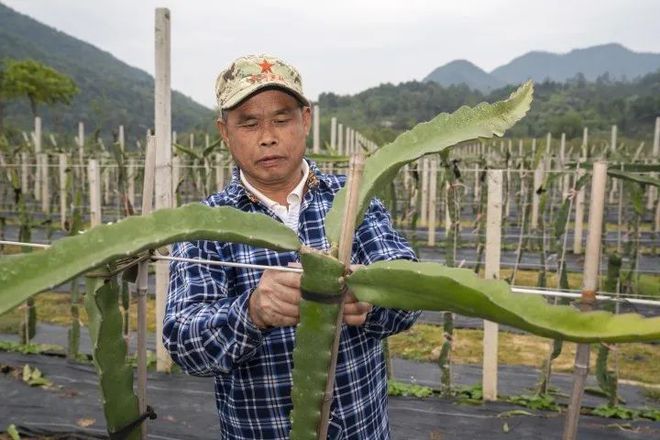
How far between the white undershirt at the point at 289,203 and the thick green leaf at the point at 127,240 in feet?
1.76

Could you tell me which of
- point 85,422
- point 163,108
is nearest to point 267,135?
point 163,108

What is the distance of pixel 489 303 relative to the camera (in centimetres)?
68

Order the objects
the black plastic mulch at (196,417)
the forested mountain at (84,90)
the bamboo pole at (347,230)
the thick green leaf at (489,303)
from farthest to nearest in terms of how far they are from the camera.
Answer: the forested mountain at (84,90), the black plastic mulch at (196,417), the bamboo pole at (347,230), the thick green leaf at (489,303)

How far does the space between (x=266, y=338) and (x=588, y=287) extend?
85 centimetres

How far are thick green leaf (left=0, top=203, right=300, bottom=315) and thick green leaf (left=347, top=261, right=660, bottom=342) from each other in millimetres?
157

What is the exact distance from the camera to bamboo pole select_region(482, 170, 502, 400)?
12.1 ft

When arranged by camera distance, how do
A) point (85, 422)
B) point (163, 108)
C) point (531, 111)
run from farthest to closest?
point (531, 111)
point (85, 422)
point (163, 108)

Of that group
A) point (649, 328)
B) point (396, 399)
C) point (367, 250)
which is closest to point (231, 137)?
point (367, 250)

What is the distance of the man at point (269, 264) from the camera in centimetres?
125

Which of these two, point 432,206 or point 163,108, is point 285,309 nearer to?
point 163,108

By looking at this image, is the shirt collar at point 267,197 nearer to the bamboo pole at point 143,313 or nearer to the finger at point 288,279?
the bamboo pole at point 143,313

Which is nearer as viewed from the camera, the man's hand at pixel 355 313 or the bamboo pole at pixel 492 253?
the man's hand at pixel 355 313

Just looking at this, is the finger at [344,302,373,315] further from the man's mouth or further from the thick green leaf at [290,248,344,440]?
the man's mouth

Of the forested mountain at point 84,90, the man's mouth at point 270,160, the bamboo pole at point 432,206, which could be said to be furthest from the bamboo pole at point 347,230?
the forested mountain at point 84,90
